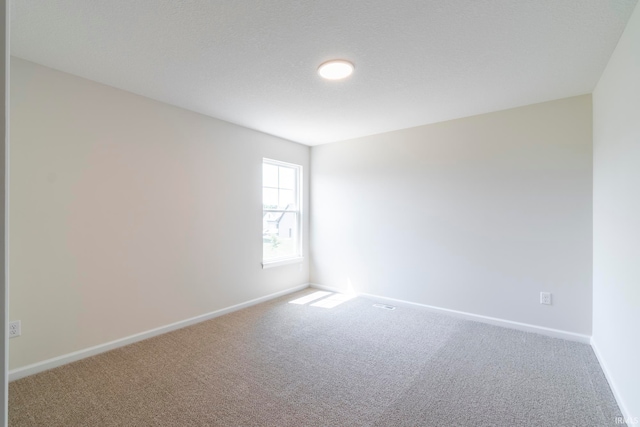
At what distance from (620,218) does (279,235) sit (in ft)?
12.2

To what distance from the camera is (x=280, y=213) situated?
177 inches

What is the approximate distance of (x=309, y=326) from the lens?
318 centimetres

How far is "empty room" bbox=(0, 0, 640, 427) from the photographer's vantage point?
5.76 feet

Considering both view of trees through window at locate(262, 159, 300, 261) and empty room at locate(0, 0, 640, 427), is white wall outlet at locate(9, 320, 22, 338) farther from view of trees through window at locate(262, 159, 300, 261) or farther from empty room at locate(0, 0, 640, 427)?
view of trees through window at locate(262, 159, 300, 261)

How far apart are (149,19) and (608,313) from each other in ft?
12.5

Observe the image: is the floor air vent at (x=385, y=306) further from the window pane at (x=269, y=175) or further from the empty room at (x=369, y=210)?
the window pane at (x=269, y=175)

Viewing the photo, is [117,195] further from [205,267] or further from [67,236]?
[205,267]

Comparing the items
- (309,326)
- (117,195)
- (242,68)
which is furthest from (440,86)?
(117,195)

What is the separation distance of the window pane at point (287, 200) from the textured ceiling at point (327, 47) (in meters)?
1.78

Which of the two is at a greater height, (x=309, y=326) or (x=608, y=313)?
(x=608, y=313)

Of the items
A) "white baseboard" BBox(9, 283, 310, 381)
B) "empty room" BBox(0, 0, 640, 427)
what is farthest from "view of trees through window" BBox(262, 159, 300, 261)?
"white baseboard" BBox(9, 283, 310, 381)

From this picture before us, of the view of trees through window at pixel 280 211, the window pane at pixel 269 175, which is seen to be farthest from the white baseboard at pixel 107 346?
the window pane at pixel 269 175

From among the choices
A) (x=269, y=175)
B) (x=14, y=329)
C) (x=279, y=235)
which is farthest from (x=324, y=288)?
(x=14, y=329)

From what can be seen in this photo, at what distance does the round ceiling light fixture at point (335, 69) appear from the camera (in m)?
2.17
